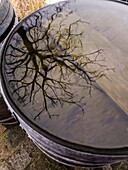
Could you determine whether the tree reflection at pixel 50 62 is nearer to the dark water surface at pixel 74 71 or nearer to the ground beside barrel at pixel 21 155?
the dark water surface at pixel 74 71

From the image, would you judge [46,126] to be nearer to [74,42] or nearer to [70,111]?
[70,111]

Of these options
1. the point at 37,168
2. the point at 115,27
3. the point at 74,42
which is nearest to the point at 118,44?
the point at 115,27

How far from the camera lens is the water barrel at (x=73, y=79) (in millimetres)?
1094

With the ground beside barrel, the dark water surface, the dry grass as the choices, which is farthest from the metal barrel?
the dry grass

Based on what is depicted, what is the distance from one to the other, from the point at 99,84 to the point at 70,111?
0.21 m

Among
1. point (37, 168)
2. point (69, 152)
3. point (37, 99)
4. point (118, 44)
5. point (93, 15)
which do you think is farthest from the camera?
point (37, 168)

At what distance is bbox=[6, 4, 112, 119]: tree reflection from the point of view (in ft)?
4.02

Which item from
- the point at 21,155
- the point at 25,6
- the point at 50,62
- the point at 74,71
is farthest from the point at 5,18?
the point at 25,6

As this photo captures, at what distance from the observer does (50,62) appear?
134cm

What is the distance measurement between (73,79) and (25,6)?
196 cm

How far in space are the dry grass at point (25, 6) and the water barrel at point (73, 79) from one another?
1289 millimetres

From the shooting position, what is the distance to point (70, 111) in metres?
1.16

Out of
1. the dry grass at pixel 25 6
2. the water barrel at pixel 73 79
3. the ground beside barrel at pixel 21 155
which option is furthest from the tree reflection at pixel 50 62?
the dry grass at pixel 25 6

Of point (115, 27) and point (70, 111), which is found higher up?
point (115, 27)
